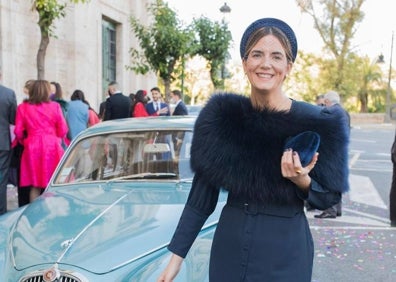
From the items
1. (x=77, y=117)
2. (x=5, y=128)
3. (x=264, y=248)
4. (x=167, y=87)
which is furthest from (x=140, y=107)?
(x=264, y=248)

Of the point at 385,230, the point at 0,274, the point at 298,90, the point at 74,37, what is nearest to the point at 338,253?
the point at 385,230

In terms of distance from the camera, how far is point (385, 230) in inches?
260

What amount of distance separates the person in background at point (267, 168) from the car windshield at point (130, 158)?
6.70 feet

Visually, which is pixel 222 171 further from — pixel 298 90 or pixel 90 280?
pixel 298 90

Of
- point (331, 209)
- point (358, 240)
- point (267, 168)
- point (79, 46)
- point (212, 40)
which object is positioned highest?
point (212, 40)

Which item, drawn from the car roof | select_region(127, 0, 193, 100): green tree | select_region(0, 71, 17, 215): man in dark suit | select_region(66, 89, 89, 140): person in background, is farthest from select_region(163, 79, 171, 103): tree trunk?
the car roof

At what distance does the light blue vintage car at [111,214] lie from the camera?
2.58m

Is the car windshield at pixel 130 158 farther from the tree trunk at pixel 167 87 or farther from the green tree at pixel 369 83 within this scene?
the green tree at pixel 369 83

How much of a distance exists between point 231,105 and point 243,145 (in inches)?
7.2

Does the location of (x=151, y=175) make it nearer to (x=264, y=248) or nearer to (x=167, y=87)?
(x=264, y=248)

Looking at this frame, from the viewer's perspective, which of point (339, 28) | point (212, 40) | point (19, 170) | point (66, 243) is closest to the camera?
point (66, 243)

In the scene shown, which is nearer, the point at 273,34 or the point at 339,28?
the point at 273,34

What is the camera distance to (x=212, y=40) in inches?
642

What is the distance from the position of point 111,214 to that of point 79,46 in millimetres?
13173
